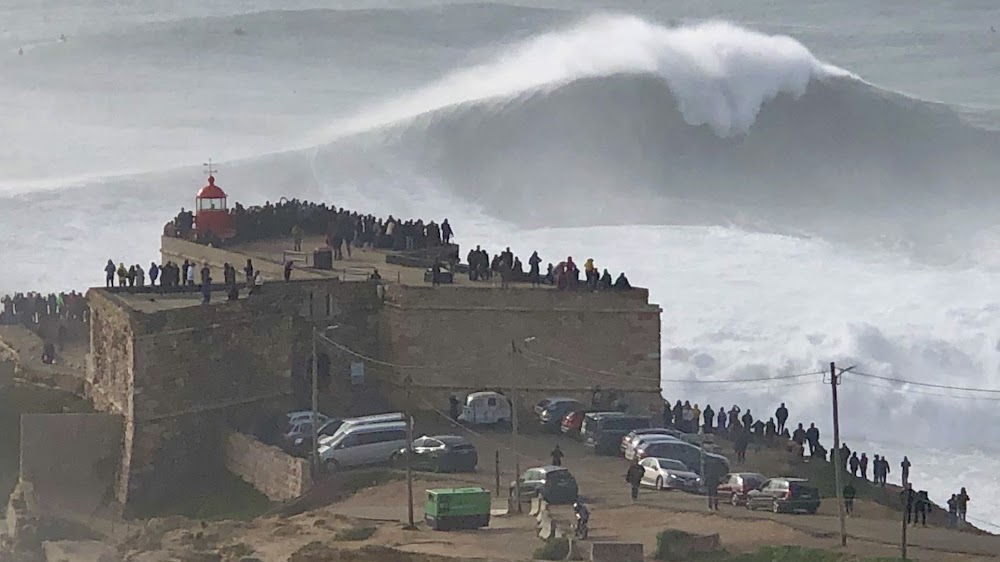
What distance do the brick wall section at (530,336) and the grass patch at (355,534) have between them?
267 inches

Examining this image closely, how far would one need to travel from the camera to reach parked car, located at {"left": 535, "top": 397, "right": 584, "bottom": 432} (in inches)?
1254

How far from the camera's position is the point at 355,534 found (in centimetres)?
2589

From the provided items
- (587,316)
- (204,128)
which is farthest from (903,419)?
(204,128)

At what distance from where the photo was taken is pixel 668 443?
29641mm

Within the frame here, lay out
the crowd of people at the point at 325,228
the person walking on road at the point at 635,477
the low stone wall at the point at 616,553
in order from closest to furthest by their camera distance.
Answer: the low stone wall at the point at 616,553 → the person walking on road at the point at 635,477 → the crowd of people at the point at 325,228

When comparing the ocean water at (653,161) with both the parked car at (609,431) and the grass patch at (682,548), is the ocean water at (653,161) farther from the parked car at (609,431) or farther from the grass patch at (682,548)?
the grass patch at (682,548)

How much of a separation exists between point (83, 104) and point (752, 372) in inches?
1791

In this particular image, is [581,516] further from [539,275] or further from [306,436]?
[539,275]

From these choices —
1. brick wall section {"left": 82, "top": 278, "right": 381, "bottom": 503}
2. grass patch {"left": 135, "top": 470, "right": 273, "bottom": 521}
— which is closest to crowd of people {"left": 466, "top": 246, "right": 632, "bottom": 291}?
brick wall section {"left": 82, "top": 278, "right": 381, "bottom": 503}

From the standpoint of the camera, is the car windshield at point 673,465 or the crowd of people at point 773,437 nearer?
the car windshield at point 673,465

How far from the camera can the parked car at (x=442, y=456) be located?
95.9 ft

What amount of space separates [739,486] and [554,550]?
4.09 meters

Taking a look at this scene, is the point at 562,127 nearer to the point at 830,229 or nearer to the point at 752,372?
the point at 830,229

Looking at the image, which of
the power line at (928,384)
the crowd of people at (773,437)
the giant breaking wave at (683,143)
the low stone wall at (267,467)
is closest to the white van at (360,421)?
the low stone wall at (267,467)
